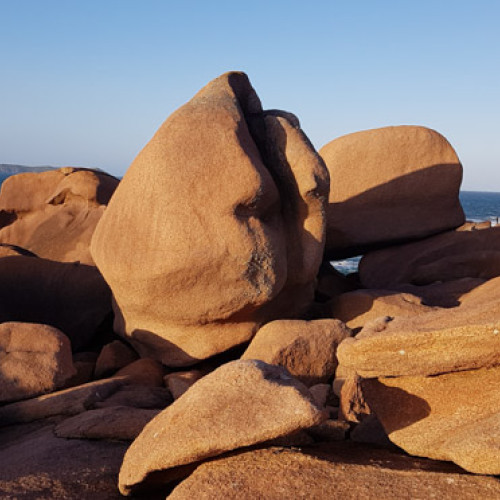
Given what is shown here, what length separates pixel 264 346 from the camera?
5680mm

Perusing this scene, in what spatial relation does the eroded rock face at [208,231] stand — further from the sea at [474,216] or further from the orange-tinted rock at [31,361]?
the sea at [474,216]

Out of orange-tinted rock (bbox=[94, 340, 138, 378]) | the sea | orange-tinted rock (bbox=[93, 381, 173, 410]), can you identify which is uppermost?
orange-tinted rock (bbox=[93, 381, 173, 410])

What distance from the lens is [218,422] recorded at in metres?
3.40

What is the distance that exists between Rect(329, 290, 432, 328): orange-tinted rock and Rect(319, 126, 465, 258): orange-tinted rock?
231 centimetres

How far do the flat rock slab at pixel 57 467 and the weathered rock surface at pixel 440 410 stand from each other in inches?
62.5

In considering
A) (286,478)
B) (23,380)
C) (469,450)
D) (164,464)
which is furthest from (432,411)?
(23,380)

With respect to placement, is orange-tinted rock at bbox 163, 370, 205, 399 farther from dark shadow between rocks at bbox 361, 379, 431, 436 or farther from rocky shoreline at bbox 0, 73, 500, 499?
dark shadow between rocks at bbox 361, 379, 431, 436

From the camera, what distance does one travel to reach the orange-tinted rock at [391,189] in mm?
9445

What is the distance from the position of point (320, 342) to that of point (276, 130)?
7.59 ft

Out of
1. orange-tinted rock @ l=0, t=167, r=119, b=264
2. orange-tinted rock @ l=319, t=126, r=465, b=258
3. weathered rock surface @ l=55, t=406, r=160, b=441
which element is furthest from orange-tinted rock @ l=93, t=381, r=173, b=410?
orange-tinted rock @ l=319, t=126, r=465, b=258

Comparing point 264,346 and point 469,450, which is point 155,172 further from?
point 469,450

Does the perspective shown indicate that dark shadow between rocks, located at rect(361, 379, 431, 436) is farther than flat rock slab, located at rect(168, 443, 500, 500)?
Yes

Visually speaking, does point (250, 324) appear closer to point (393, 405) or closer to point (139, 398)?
point (139, 398)

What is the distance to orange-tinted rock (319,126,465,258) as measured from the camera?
31.0 feet
